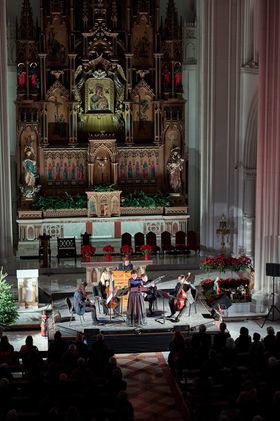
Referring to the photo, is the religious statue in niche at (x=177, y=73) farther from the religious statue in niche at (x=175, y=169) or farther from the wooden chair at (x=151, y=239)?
the wooden chair at (x=151, y=239)

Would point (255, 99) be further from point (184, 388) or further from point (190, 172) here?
point (184, 388)

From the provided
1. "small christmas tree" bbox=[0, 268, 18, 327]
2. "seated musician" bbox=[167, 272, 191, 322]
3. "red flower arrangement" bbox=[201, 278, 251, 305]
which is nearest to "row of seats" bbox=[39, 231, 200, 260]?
"red flower arrangement" bbox=[201, 278, 251, 305]

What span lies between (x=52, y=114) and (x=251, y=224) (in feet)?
31.8

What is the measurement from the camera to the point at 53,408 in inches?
521

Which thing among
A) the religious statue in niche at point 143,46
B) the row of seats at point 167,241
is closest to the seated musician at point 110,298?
the row of seats at point 167,241

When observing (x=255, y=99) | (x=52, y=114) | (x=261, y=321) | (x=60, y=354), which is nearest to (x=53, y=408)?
(x=60, y=354)

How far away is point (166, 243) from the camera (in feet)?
104

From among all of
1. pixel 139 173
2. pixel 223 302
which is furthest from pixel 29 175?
pixel 223 302

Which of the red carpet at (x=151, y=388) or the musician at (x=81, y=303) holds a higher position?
the musician at (x=81, y=303)

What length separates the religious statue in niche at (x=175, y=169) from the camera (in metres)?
34.1

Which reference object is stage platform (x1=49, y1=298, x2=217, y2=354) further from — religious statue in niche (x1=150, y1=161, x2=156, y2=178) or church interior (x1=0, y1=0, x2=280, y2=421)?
religious statue in niche (x1=150, y1=161, x2=156, y2=178)

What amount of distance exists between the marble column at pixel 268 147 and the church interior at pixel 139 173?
0.13 ft

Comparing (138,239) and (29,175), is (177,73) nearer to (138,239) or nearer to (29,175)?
(138,239)

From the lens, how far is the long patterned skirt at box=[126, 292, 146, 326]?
855 inches
